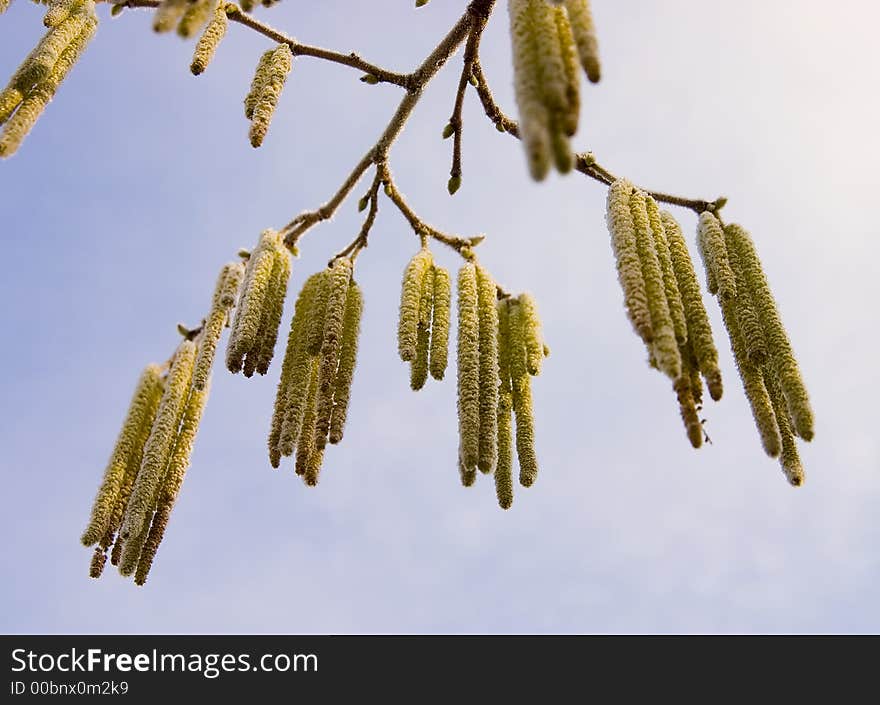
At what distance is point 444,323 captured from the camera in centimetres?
324

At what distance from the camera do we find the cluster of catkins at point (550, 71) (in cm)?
160

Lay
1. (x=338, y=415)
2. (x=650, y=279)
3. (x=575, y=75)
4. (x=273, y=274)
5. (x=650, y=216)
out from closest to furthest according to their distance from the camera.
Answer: (x=575, y=75) → (x=650, y=279) → (x=650, y=216) → (x=338, y=415) → (x=273, y=274)

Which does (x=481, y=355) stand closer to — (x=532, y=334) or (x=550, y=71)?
(x=532, y=334)

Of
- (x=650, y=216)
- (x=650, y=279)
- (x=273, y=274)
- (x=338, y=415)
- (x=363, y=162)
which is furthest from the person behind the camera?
(x=363, y=162)

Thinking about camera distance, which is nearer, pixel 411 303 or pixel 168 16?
pixel 168 16

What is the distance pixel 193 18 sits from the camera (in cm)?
220

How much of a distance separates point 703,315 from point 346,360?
52.5 inches

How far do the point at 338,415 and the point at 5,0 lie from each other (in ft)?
5.77

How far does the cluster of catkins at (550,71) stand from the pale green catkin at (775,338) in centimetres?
116

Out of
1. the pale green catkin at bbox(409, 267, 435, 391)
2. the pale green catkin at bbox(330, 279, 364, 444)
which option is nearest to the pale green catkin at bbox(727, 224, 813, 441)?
the pale green catkin at bbox(409, 267, 435, 391)

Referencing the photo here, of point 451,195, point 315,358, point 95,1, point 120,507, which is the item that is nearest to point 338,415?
point 315,358

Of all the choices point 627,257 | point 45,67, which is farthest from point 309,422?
point 45,67

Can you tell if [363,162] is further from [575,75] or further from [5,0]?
[575,75]

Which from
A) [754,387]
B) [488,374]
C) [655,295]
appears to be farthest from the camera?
[488,374]
